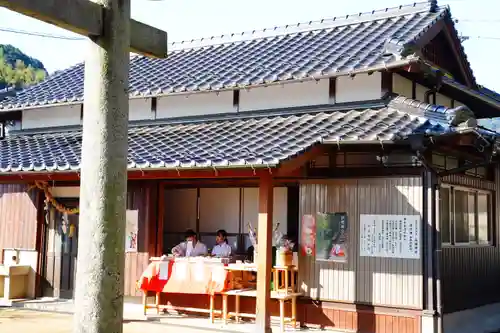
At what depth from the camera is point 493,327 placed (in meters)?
11.8

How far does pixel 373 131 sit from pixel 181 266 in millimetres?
4490

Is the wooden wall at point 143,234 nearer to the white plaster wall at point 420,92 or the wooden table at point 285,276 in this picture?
the wooden table at point 285,276

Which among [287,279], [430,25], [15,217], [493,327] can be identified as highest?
[430,25]

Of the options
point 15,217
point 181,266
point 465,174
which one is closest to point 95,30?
point 181,266

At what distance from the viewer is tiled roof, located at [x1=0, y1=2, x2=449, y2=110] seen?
11381mm

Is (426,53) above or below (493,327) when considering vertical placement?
above

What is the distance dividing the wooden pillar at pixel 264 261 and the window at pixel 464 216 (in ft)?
9.29

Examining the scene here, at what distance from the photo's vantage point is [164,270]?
11555mm

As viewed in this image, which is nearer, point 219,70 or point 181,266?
point 181,266

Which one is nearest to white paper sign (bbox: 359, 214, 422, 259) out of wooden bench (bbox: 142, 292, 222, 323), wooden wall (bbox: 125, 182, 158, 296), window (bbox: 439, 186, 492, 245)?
window (bbox: 439, 186, 492, 245)

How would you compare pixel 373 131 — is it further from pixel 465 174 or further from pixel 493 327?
pixel 493 327

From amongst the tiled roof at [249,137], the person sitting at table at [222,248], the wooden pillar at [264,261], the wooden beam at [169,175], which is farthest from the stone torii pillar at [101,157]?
the person sitting at table at [222,248]

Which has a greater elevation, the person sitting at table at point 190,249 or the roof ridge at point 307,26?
the roof ridge at point 307,26

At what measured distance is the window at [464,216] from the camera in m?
10.6
